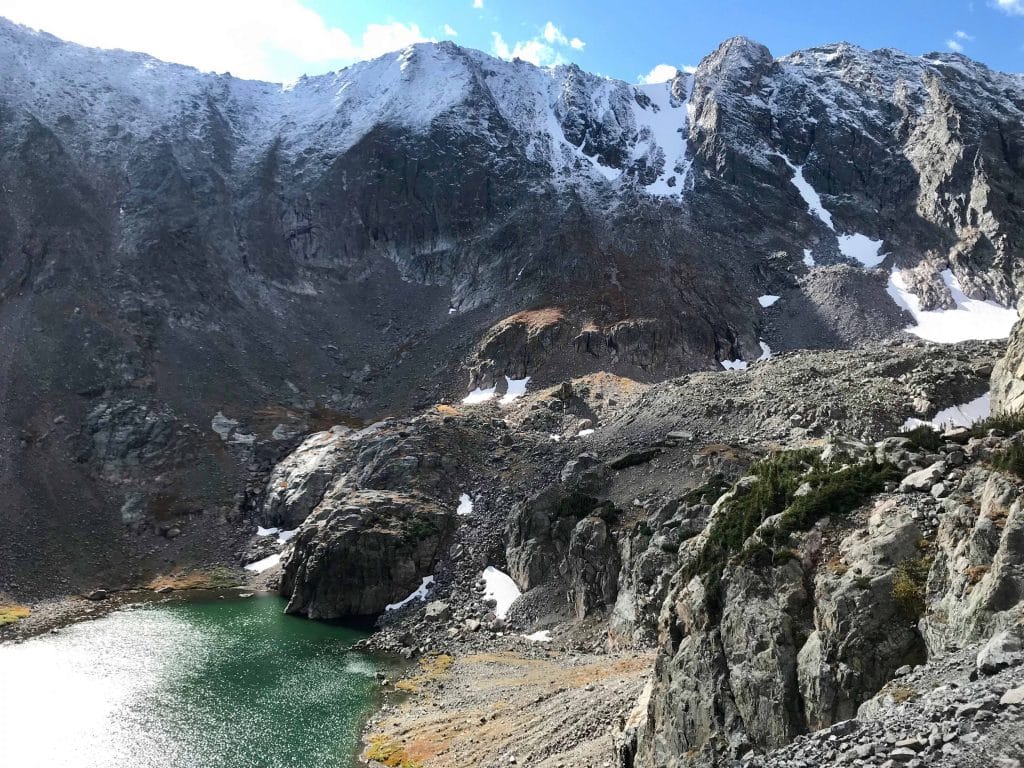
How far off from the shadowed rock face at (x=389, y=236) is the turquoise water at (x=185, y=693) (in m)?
14.7

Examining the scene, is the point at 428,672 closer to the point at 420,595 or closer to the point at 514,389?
Result: the point at 420,595

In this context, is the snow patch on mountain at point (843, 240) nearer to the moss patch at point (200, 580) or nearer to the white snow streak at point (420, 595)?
the white snow streak at point (420, 595)

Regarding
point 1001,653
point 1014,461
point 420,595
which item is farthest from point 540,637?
point 1001,653

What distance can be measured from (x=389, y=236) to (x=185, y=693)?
310ft

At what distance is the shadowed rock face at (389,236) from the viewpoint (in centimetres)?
7169

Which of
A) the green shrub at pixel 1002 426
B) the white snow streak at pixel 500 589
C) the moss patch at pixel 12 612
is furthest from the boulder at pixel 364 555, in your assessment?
the green shrub at pixel 1002 426

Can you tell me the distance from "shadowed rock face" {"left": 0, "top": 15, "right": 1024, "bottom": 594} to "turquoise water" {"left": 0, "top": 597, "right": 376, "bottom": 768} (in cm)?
1469

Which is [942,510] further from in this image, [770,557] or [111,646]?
[111,646]

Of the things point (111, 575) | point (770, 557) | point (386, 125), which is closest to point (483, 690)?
point (770, 557)

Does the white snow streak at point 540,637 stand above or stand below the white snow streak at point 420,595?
below

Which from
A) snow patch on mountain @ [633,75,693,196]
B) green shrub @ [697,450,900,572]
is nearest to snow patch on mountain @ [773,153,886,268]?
snow patch on mountain @ [633,75,693,196]

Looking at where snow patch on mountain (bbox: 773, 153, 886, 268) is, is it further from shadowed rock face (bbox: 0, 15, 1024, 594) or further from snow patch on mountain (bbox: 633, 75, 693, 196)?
snow patch on mountain (bbox: 633, 75, 693, 196)

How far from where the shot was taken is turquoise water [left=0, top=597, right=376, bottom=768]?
29734mm

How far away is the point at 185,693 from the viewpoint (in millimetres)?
35688
